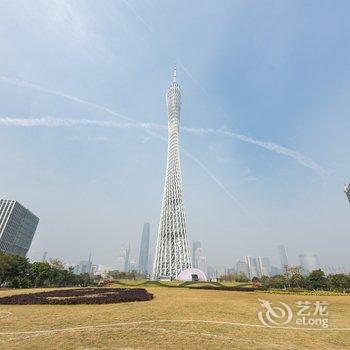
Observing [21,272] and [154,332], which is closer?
[154,332]

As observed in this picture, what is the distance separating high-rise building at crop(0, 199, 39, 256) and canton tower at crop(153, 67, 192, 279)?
90449 millimetres

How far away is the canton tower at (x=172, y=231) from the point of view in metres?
77.6

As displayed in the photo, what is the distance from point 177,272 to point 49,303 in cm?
6223

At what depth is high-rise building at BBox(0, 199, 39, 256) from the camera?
5310 inches

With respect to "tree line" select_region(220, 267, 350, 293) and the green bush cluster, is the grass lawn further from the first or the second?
the green bush cluster

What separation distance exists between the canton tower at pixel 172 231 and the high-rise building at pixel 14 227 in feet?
297

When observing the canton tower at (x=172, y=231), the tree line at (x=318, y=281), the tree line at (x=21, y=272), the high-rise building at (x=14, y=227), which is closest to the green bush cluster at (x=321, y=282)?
the tree line at (x=318, y=281)

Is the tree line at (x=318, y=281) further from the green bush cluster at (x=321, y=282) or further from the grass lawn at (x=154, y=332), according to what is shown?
the grass lawn at (x=154, y=332)

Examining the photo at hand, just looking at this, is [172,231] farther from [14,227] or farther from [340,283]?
[14,227]

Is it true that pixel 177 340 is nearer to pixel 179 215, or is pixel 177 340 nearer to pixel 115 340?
pixel 115 340

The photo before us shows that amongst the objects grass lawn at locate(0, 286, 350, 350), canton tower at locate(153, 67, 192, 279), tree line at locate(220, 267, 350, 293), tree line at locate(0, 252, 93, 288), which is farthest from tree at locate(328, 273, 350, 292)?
tree line at locate(0, 252, 93, 288)

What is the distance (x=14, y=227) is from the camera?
464 feet

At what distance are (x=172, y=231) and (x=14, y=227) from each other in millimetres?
102232

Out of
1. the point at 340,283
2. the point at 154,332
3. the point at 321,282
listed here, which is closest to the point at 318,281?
the point at 321,282
